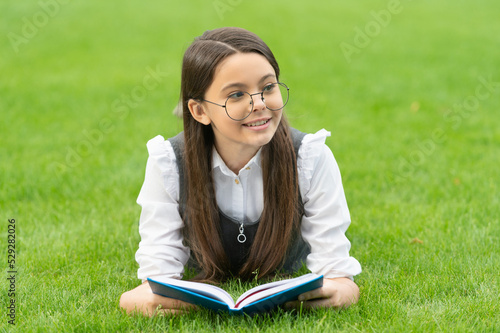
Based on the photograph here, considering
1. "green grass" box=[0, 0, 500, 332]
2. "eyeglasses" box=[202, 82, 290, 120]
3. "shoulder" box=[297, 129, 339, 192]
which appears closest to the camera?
"eyeglasses" box=[202, 82, 290, 120]

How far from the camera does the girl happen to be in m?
2.56

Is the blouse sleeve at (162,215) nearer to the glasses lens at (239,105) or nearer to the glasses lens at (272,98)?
the glasses lens at (239,105)

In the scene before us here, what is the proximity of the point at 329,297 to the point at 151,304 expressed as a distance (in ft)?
2.37

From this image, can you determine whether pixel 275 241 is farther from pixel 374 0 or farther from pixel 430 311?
pixel 374 0

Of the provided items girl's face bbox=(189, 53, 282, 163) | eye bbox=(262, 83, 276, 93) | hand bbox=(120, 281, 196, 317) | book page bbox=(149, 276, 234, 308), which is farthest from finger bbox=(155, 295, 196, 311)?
eye bbox=(262, 83, 276, 93)

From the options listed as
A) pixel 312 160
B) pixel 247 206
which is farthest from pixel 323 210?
pixel 247 206

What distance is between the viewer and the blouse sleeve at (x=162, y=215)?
8.93 ft

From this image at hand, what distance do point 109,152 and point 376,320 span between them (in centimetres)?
342

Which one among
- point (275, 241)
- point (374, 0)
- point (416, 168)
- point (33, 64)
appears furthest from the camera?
point (374, 0)

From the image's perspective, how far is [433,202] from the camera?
13.2 feet

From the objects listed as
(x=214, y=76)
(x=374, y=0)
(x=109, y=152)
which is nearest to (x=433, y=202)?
(x=214, y=76)

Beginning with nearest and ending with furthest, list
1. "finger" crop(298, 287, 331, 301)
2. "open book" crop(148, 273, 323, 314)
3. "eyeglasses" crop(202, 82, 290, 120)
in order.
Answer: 1. "open book" crop(148, 273, 323, 314)
2. "finger" crop(298, 287, 331, 301)
3. "eyeglasses" crop(202, 82, 290, 120)

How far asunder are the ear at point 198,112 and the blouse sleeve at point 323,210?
17.6 inches

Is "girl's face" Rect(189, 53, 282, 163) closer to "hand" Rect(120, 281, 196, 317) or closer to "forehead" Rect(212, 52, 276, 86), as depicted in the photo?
"forehead" Rect(212, 52, 276, 86)
